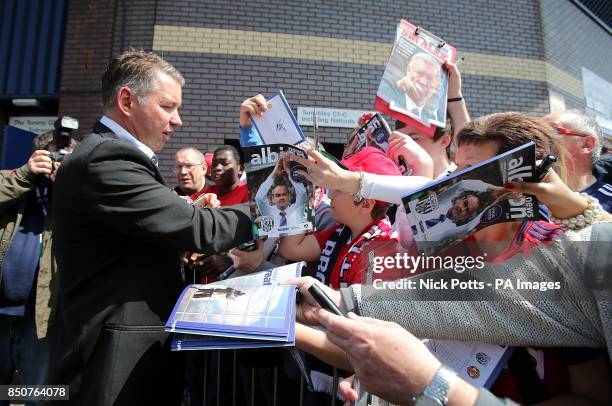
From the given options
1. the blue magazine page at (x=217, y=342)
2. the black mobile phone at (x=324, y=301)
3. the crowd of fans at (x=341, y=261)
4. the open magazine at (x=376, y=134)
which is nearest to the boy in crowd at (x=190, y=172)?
the crowd of fans at (x=341, y=261)

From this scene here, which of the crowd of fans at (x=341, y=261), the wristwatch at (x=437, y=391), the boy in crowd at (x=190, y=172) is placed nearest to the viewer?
the wristwatch at (x=437, y=391)

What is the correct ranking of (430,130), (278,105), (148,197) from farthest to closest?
(430,130) → (278,105) → (148,197)

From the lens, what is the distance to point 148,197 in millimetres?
1547

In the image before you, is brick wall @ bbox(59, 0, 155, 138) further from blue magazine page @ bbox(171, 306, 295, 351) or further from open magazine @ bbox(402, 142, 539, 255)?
open magazine @ bbox(402, 142, 539, 255)

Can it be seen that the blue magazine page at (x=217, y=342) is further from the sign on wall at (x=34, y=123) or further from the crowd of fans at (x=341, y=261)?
the sign on wall at (x=34, y=123)

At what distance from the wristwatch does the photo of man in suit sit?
5.59ft

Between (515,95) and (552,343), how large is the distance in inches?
280

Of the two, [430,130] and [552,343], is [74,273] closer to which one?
[552,343]

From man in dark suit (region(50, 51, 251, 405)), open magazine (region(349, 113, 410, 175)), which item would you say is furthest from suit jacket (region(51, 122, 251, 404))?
open magazine (region(349, 113, 410, 175))

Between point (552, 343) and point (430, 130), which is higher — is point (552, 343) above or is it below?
below

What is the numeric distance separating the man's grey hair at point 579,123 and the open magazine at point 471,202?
1053 millimetres

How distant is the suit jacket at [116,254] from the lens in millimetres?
1521

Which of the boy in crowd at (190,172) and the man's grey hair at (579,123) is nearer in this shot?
the man's grey hair at (579,123)

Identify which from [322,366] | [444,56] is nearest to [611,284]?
[322,366]
